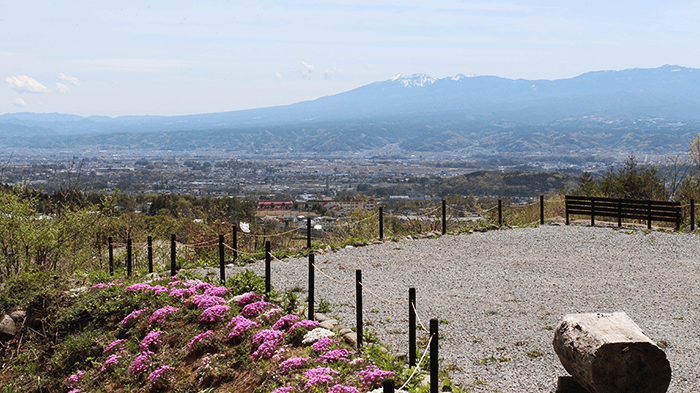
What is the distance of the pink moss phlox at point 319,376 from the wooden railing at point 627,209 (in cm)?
1335

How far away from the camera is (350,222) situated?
53.3 ft

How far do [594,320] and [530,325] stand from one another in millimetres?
2615

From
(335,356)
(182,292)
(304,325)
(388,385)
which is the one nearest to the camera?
(388,385)

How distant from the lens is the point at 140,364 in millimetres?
6457

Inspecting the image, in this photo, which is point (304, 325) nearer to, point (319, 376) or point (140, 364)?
point (319, 376)

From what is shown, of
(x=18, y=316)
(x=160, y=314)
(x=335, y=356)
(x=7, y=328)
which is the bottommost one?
(x=7, y=328)

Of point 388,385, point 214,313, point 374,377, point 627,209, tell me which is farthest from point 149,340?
point 627,209

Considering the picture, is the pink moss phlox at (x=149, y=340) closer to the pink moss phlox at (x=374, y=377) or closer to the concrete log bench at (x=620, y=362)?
the pink moss phlox at (x=374, y=377)

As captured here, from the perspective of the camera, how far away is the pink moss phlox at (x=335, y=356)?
541cm

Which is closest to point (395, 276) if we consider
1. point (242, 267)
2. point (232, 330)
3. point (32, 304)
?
point (242, 267)

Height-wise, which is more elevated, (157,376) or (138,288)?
(138,288)

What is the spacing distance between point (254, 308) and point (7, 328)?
160 inches

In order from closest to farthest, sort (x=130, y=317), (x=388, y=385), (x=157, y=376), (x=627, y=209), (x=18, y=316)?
(x=388, y=385), (x=157, y=376), (x=130, y=317), (x=18, y=316), (x=627, y=209)

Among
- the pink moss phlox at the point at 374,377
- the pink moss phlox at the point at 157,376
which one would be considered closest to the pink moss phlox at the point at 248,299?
the pink moss phlox at the point at 157,376
